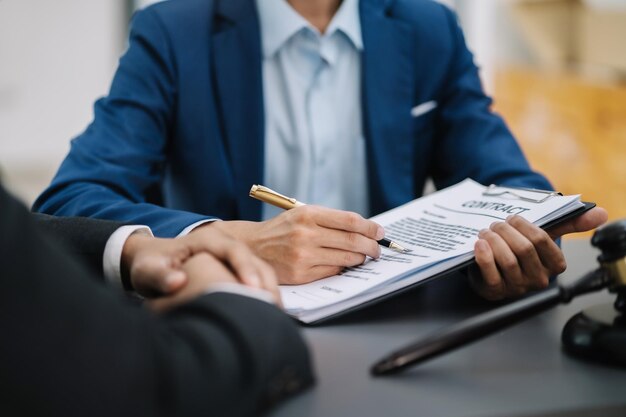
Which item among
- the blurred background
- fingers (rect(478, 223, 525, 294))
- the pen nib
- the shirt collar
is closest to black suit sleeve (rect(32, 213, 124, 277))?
the pen nib

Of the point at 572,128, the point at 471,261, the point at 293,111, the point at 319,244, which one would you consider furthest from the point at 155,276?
the point at 572,128

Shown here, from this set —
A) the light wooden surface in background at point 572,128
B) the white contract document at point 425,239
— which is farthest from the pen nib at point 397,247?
the light wooden surface in background at point 572,128

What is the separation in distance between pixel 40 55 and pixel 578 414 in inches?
182

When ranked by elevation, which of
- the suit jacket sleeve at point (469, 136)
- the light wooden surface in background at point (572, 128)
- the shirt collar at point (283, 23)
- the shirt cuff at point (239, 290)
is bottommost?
the light wooden surface in background at point (572, 128)

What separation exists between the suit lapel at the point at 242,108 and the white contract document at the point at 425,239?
15.7 inches

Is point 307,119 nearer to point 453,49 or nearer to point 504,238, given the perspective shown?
point 453,49

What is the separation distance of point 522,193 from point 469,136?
458 millimetres

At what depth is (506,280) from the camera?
93 centimetres

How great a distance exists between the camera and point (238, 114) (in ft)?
4.66

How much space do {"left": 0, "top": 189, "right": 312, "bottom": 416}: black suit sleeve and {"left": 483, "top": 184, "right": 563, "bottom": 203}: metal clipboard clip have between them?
50cm

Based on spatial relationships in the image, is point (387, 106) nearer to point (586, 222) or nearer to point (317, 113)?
point (317, 113)

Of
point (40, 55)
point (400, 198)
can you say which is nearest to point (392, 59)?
point (400, 198)

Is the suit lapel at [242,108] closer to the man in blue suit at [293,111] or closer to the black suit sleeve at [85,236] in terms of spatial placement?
the man in blue suit at [293,111]

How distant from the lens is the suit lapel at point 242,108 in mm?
1417
